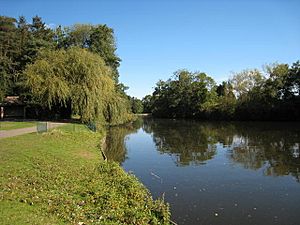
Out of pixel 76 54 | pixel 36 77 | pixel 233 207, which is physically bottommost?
pixel 233 207

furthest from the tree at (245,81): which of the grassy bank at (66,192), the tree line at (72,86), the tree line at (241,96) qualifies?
the grassy bank at (66,192)

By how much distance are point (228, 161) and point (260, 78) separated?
156ft

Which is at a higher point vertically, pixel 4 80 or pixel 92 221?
pixel 4 80

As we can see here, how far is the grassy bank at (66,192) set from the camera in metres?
7.16

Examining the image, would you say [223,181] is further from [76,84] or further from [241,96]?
[241,96]

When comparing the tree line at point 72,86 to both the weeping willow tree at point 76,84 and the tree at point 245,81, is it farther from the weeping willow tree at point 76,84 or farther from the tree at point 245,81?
the tree at point 245,81

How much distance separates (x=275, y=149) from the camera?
23.2m

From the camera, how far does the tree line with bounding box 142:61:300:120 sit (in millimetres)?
57438

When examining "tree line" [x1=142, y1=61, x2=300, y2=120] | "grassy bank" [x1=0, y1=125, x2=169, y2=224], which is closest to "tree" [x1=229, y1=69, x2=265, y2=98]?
"tree line" [x1=142, y1=61, x2=300, y2=120]

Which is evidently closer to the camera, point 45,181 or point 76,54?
point 45,181

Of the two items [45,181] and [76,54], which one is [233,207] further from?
[76,54]

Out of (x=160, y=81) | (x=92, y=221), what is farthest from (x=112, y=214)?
(x=160, y=81)

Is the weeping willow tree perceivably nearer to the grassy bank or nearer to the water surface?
the water surface

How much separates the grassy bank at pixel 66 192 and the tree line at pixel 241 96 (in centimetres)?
A: 5225
